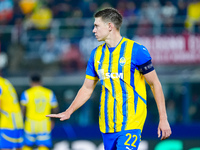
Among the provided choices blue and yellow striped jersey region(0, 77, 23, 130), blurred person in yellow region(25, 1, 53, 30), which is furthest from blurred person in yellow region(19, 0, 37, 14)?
blue and yellow striped jersey region(0, 77, 23, 130)

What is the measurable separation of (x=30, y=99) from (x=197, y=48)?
25.9ft

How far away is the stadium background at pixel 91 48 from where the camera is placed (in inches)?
634

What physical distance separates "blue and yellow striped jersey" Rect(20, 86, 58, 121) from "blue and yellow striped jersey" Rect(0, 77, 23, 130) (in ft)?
4.75

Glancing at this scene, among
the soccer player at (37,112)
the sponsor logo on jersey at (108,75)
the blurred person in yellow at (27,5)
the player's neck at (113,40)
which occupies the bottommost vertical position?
the soccer player at (37,112)

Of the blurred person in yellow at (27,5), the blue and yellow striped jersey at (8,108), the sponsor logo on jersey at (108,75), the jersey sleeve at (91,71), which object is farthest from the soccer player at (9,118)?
the blurred person in yellow at (27,5)

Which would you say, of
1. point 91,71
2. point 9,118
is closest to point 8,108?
point 9,118

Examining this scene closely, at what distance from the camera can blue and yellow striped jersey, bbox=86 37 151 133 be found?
5.21 meters

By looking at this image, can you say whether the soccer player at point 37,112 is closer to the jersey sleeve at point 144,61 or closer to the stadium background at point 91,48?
the jersey sleeve at point 144,61

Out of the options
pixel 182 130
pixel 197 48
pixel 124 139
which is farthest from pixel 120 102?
pixel 197 48

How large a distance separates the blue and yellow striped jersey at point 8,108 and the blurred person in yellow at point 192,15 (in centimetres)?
930

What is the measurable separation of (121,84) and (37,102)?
457 centimetres

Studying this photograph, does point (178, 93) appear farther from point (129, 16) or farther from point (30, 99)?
point (30, 99)

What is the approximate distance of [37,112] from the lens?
9648 millimetres

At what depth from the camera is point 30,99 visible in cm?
957
